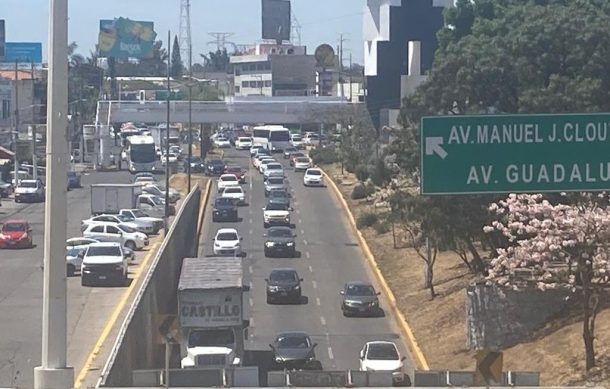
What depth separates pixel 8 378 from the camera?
24.9 m

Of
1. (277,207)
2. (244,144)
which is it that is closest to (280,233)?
(277,207)

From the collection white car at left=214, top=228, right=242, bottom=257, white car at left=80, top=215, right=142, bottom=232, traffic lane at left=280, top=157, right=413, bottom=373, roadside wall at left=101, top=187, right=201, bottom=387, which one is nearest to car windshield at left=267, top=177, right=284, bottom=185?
traffic lane at left=280, top=157, right=413, bottom=373

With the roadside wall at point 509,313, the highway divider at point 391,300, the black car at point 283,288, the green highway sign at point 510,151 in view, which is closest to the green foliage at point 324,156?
the highway divider at point 391,300

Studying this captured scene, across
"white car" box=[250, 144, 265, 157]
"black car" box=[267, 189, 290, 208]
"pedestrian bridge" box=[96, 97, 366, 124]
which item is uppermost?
"pedestrian bridge" box=[96, 97, 366, 124]

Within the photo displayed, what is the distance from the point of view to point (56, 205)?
14688mm

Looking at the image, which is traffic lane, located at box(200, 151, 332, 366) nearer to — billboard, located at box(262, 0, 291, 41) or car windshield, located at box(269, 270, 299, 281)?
car windshield, located at box(269, 270, 299, 281)

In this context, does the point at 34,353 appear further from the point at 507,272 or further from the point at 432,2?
the point at 432,2

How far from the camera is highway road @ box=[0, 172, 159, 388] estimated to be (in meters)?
27.3

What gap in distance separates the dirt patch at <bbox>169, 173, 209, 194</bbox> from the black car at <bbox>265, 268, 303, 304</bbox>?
121 ft

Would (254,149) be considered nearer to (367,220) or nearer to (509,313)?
(367,220)

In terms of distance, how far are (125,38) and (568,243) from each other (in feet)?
415

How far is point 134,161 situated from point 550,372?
2697 inches

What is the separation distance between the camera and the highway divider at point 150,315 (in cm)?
2307

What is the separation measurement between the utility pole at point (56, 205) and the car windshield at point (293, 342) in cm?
1653
